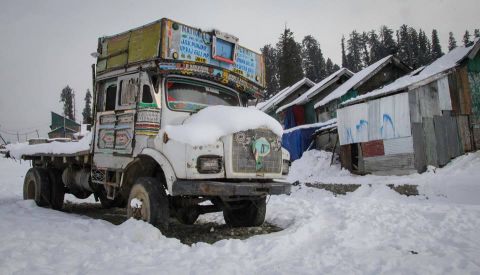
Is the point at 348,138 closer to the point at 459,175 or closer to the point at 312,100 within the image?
the point at 459,175

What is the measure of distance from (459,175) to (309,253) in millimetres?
10796

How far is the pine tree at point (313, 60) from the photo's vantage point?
6662 centimetres

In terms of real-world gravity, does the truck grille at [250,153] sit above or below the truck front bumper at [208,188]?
above

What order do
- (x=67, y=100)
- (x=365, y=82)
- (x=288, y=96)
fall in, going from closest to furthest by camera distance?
(x=365, y=82) < (x=288, y=96) < (x=67, y=100)

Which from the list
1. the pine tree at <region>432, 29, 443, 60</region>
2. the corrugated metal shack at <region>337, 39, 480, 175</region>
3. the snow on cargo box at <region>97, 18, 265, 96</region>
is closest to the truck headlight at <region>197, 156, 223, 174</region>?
the snow on cargo box at <region>97, 18, 265, 96</region>

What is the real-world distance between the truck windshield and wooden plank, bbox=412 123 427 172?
10.1 meters

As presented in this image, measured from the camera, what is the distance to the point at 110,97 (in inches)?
266

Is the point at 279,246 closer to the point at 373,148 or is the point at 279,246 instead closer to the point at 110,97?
the point at 110,97

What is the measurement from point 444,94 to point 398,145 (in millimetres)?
3520

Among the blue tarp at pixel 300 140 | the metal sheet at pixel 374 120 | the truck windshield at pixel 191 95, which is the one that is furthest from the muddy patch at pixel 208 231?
the blue tarp at pixel 300 140

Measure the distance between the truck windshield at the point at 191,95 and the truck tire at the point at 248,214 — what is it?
6.40 feet

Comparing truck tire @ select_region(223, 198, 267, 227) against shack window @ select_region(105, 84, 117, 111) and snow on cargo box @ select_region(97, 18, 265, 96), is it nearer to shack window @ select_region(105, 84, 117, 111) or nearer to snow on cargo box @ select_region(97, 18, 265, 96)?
snow on cargo box @ select_region(97, 18, 265, 96)

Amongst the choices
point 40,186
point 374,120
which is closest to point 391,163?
point 374,120

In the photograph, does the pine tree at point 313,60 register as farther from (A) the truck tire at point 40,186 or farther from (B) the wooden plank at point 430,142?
(A) the truck tire at point 40,186
